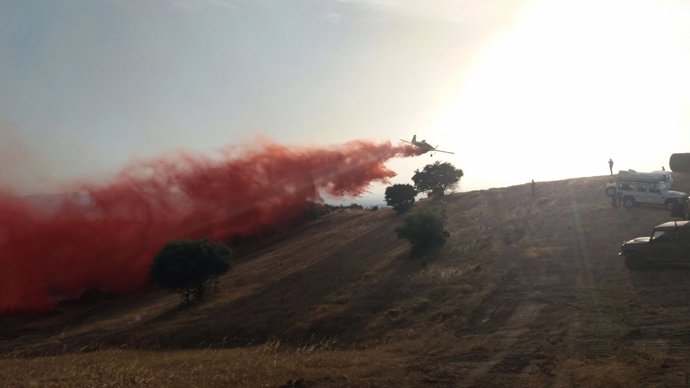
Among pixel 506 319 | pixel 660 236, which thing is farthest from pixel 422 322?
pixel 660 236

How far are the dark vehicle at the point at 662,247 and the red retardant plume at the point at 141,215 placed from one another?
3303 cm

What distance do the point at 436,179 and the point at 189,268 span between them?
34.5m

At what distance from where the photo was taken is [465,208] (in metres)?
49.2

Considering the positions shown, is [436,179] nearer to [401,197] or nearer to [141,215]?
[401,197]

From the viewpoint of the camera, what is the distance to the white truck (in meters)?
32.2

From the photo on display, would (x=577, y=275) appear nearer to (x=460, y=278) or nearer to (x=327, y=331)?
(x=460, y=278)

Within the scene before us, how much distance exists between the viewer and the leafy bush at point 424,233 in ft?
111

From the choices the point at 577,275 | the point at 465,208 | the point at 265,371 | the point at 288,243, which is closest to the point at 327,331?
the point at 265,371

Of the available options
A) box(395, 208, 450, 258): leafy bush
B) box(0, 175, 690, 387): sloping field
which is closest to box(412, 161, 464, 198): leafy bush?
box(0, 175, 690, 387): sloping field

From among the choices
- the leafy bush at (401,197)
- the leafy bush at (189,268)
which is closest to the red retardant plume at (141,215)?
the leafy bush at (401,197)

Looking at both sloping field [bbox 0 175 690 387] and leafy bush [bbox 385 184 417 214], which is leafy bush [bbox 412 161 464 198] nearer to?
leafy bush [bbox 385 184 417 214]

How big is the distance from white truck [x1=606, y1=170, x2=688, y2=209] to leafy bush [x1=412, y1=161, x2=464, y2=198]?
26358 mm

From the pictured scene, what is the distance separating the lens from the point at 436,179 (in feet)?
201

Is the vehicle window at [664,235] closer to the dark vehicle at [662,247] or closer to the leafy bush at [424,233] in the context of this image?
the dark vehicle at [662,247]
